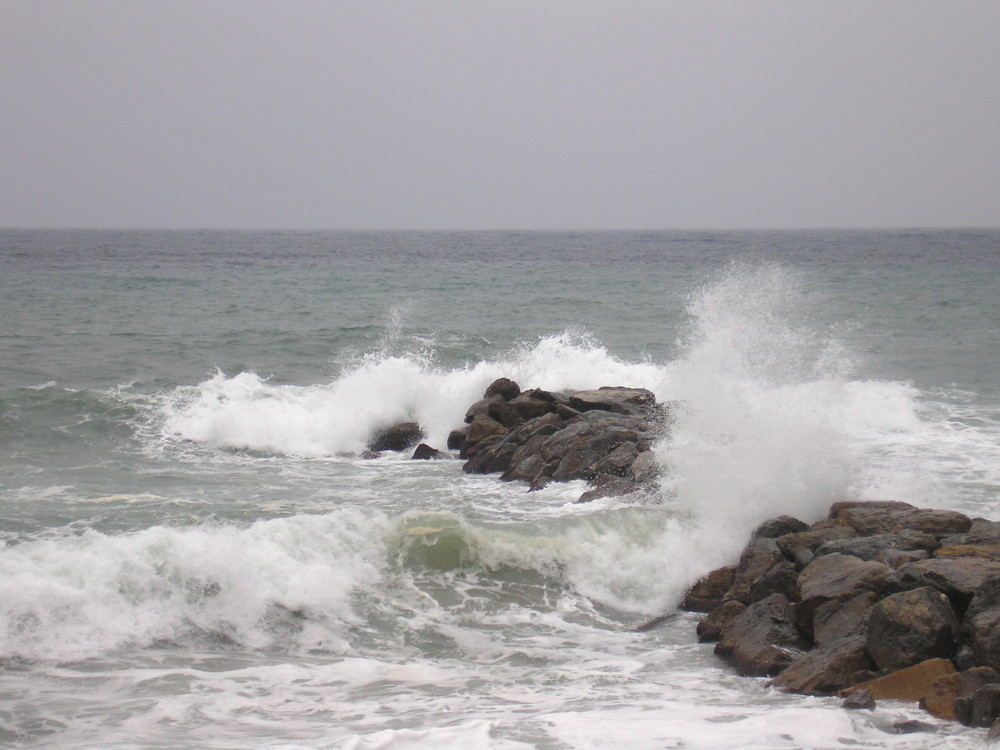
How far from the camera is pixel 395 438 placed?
47.6 ft

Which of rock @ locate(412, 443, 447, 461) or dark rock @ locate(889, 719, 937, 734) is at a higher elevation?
dark rock @ locate(889, 719, 937, 734)

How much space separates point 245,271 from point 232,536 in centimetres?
3579

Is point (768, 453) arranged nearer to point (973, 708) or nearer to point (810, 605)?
point (810, 605)

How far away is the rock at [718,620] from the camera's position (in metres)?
7.52

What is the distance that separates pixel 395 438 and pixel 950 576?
898 cm

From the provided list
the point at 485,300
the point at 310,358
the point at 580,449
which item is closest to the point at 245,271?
the point at 485,300

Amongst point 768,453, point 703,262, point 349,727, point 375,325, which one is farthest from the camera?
point 703,262

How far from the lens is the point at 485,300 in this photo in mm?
31203

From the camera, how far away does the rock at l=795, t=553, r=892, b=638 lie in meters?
7.06

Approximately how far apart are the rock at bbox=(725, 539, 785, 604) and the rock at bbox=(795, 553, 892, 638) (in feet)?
1.96

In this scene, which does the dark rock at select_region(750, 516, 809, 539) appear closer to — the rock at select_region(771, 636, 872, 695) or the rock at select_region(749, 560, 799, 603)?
the rock at select_region(749, 560, 799, 603)

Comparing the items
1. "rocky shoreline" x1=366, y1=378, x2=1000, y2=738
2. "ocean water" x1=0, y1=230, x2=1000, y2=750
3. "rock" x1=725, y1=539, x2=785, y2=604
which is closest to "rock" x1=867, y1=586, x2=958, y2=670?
"rocky shoreline" x1=366, y1=378, x2=1000, y2=738

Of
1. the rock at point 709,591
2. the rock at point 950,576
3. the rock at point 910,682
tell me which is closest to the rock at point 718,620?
the rock at point 709,591

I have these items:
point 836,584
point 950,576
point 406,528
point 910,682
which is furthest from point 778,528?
point 406,528
